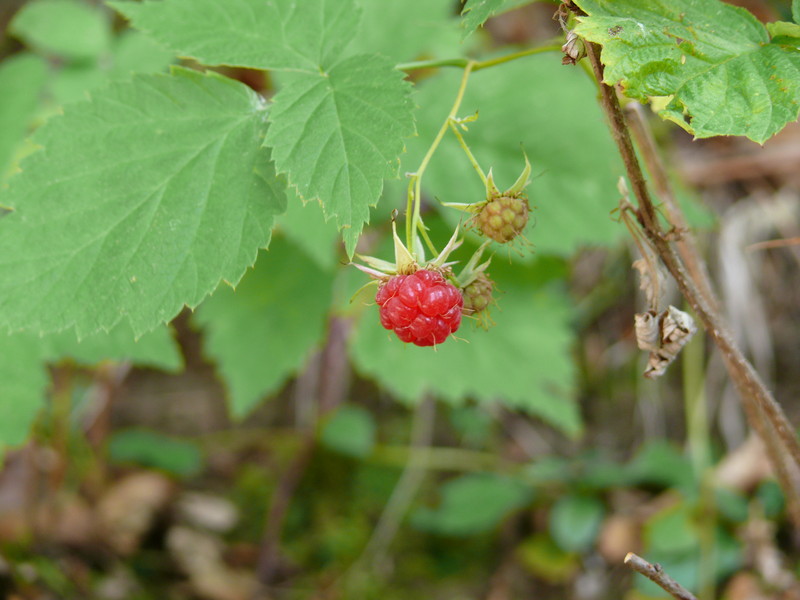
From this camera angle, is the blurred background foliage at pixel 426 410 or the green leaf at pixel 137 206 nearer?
the green leaf at pixel 137 206

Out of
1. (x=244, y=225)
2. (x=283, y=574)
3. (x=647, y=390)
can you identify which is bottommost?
(x=283, y=574)

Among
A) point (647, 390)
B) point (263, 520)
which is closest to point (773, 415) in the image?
point (647, 390)

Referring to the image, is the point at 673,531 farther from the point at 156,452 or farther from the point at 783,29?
the point at 156,452

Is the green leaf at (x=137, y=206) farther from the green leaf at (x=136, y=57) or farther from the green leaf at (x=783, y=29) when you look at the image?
the green leaf at (x=136, y=57)

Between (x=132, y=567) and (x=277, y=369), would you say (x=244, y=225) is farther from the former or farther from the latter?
(x=132, y=567)

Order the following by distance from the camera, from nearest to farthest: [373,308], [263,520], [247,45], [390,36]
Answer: [247,45] → [390,36] → [373,308] → [263,520]

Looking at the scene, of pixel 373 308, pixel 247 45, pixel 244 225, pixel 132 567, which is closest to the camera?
pixel 244 225

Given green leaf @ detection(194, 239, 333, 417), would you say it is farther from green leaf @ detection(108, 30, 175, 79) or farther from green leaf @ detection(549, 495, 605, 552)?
green leaf @ detection(549, 495, 605, 552)

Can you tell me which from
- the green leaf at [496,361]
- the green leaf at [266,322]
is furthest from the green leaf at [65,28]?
the green leaf at [496,361]
